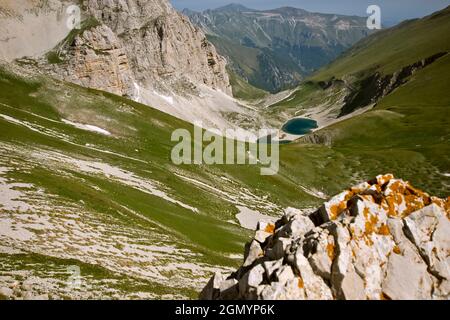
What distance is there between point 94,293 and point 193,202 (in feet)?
143

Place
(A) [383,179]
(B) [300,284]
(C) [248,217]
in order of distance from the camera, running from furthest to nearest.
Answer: (C) [248,217]
(A) [383,179]
(B) [300,284]

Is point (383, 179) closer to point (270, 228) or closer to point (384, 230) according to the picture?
point (384, 230)

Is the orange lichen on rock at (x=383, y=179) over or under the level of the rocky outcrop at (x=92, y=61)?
under

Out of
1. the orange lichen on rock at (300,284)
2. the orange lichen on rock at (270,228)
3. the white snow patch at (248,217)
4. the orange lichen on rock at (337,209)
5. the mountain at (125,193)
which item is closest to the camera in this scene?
the orange lichen on rock at (300,284)

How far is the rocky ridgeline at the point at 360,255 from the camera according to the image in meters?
19.2

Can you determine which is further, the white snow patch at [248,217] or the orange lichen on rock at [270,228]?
the white snow patch at [248,217]

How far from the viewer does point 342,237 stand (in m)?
20.2

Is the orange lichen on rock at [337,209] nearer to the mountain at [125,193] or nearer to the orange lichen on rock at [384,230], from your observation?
the mountain at [125,193]

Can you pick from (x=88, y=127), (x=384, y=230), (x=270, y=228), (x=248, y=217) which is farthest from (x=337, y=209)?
(x=88, y=127)

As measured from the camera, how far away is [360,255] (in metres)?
20.1

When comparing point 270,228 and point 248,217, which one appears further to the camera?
point 248,217

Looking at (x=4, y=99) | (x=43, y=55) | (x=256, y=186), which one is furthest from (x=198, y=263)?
(x=43, y=55)

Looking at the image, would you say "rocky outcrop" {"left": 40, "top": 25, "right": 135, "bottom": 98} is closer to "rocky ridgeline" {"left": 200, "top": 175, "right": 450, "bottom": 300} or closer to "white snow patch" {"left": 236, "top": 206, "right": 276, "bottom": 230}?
"white snow patch" {"left": 236, "top": 206, "right": 276, "bottom": 230}

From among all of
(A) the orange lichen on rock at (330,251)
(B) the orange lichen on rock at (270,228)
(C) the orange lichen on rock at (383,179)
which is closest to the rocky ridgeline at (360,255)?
(A) the orange lichen on rock at (330,251)
